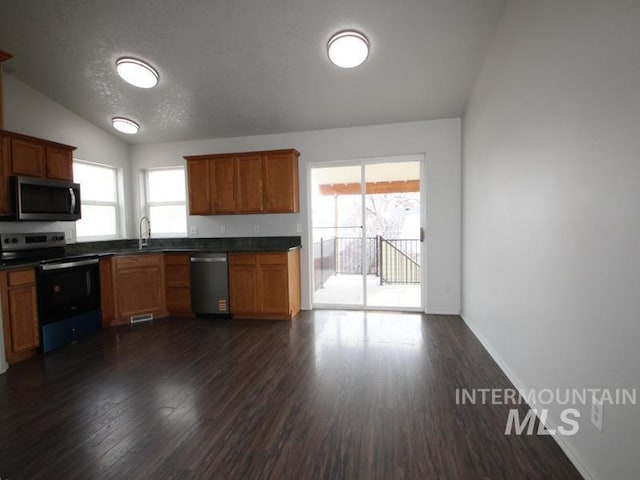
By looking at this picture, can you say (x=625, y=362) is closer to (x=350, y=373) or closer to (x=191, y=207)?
(x=350, y=373)

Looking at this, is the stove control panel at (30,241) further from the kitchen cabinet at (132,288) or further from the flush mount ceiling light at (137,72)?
the flush mount ceiling light at (137,72)

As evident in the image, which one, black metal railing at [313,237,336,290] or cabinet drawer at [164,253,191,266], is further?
black metal railing at [313,237,336,290]

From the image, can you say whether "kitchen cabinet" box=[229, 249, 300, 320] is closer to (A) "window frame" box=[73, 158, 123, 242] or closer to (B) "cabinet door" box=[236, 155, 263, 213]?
(B) "cabinet door" box=[236, 155, 263, 213]

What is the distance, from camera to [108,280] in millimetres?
3779

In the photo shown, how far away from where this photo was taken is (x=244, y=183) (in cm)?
421

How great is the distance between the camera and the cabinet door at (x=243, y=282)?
3996 mm

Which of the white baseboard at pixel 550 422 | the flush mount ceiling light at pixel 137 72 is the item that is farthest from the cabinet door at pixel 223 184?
the white baseboard at pixel 550 422

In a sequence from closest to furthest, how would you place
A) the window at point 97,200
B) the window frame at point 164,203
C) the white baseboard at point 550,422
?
the white baseboard at point 550,422 < the window at point 97,200 < the window frame at point 164,203

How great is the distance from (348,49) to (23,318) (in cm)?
400

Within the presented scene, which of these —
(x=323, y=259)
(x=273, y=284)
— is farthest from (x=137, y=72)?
(x=323, y=259)

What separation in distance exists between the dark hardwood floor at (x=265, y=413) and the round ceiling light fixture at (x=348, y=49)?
2772 millimetres

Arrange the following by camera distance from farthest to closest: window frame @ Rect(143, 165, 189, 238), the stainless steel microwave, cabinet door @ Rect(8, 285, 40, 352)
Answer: window frame @ Rect(143, 165, 189, 238) < the stainless steel microwave < cabinet door @ Rect(8, 285, 40, 352)

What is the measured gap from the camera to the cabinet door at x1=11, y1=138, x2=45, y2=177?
3090 millimetres

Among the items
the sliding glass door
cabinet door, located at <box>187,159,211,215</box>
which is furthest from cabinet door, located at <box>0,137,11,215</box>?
the sliding glass door
